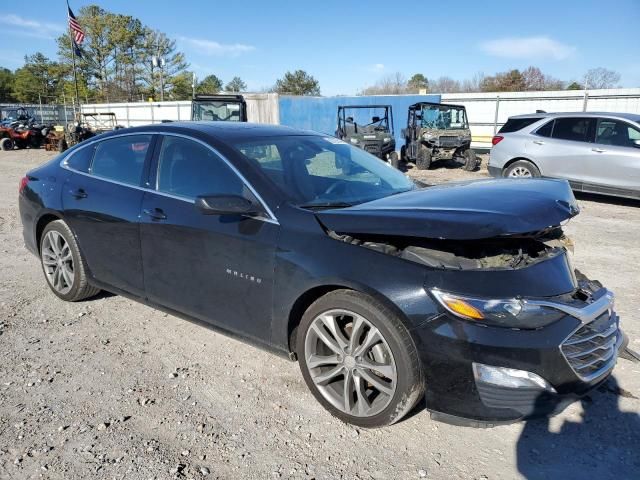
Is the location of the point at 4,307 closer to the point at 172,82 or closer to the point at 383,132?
the point at 383,132

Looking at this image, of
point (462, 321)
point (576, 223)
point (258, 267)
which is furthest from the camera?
point (576, 223)

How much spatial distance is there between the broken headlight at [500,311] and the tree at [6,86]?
80.4m

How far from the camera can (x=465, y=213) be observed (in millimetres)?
2473

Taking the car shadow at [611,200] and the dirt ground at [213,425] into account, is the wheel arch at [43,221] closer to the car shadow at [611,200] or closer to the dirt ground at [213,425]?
the dirt ground at [213,425]

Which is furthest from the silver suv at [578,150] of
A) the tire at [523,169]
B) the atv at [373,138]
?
the atv at [373,138]

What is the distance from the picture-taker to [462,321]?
2.30 meters

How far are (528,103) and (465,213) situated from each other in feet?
67.1

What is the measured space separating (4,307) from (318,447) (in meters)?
3.28

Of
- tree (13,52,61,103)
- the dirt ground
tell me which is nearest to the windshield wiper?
the dirt ground

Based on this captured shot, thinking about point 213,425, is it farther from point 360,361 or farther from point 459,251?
point 459,251

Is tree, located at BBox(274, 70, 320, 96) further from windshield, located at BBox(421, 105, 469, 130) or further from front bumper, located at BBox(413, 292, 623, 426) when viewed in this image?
front bumper, located at BBox(413, 292, 623, 426)

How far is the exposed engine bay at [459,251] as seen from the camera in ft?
8.23

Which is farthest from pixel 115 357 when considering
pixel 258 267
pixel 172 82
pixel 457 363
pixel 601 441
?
pixel 172 82

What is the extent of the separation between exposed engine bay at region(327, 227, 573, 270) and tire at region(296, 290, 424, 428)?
29cm
